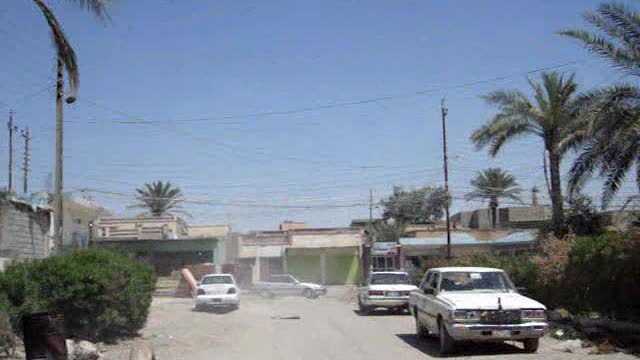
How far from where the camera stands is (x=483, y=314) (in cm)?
1389

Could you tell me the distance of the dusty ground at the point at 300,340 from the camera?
49.1 feet

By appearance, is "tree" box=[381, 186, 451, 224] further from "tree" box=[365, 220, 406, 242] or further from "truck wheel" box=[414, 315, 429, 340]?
"truck wheel" box=[414, 315, 429, 340]

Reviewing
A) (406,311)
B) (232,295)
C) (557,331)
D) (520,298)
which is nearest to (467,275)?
(520,298)

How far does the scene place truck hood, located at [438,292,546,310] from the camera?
14.0m

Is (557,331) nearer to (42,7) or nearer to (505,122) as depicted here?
(42,7)

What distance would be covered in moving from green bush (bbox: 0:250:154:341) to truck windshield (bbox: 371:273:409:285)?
11.5 m

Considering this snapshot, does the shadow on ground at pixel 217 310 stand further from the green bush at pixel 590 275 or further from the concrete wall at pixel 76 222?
the concrete wall at pixel 76 222

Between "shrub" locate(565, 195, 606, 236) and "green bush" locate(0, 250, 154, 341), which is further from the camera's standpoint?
"shrub" locate(565, 195, 606, 236)

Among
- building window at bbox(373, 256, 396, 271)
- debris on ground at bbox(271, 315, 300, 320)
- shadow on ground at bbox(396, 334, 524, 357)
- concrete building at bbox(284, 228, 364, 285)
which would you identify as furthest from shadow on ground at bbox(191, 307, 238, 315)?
concrete building at bbox(284, 228, 364, 285)

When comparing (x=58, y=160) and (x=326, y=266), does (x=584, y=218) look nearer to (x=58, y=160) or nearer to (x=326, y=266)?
(x=58, y=160)

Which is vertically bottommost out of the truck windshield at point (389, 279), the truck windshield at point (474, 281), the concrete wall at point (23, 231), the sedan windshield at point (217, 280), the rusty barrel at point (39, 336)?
the sedan windshield at point (217, 280)

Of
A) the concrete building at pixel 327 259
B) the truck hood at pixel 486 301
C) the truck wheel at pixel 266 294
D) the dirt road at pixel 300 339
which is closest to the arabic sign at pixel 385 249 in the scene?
the concrete building at pixel 327 259

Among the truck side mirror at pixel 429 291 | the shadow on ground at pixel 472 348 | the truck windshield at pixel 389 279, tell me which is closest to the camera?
the shadow on ground at pixel 472 348

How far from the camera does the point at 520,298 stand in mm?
14727
